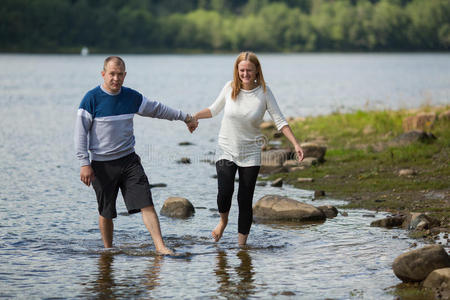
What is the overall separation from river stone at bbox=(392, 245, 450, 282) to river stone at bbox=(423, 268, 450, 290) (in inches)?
4.8

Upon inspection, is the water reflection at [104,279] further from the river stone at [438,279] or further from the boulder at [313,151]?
the boulder at [313,151]

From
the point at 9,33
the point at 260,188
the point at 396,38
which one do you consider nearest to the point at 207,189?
the point at 260,188

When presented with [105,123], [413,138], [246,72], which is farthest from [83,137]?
[413,138]

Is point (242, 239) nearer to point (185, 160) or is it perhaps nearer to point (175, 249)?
point (175, 249)

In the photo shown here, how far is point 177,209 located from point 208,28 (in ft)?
462

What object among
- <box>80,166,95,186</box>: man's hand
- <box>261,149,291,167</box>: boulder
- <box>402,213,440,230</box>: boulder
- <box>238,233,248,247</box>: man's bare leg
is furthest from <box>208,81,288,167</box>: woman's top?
<box>261,149,291,167</box>: boulder

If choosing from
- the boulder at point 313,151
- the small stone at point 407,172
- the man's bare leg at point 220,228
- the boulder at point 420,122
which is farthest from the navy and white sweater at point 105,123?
the boulder at point 420,122

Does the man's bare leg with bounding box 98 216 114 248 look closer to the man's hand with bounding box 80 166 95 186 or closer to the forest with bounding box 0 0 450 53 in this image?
the man's hand with bounding box 80 166 95 186

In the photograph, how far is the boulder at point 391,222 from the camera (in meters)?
9.83

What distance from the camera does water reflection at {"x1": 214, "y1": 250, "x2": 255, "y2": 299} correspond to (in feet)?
23.1

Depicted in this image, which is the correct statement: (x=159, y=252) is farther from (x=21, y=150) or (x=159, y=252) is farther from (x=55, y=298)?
(x=21, y=150)

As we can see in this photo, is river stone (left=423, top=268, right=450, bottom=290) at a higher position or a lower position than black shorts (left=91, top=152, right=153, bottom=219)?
lower

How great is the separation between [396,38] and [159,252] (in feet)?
529

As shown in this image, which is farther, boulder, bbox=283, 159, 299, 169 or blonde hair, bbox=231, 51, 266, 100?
boulder, bbox=283, 159, 299, 169
